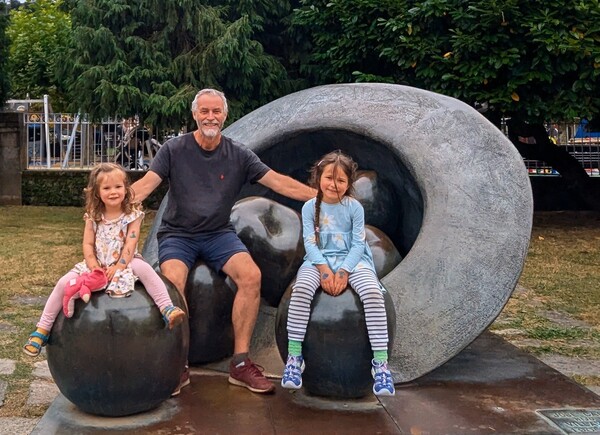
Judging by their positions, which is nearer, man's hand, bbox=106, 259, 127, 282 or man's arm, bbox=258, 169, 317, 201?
man's hand, bbox=106, 259, 127, 282

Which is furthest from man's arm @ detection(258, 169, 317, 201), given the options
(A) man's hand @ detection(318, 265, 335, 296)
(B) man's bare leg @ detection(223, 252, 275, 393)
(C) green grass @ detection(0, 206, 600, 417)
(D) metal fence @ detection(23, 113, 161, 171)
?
(D) metal fence @ detection(23, 113, 161, 171)

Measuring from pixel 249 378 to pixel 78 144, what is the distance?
13.4 metres

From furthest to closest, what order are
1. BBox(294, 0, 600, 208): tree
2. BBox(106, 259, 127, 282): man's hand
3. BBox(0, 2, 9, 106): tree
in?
1. BBox(0, 2, 9, 106): tree
2. BBox(294, 0, 600, 208): tree
3. BBox(106, 259, 127, 282): man's hand

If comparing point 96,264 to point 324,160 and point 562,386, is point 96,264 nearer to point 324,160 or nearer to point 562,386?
point 324,160

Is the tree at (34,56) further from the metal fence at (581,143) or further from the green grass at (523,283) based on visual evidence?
the metal fence at (581,143)

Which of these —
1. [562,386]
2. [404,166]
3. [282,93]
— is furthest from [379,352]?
[282,93]

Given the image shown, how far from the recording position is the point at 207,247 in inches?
181

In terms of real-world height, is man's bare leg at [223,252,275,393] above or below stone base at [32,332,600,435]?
above

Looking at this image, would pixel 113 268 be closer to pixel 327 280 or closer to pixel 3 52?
pixel 327 280

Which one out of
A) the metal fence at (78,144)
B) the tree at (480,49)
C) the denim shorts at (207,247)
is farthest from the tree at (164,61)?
the denim shorts at (207,247)

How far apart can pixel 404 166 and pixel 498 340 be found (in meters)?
1.51

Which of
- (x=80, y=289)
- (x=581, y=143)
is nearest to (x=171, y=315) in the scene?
(x=80, y=289)

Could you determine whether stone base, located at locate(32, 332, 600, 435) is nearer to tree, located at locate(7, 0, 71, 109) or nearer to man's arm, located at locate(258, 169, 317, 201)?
man's arm, located at locate(258, 169, 317, 201)

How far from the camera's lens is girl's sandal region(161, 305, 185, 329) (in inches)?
150
